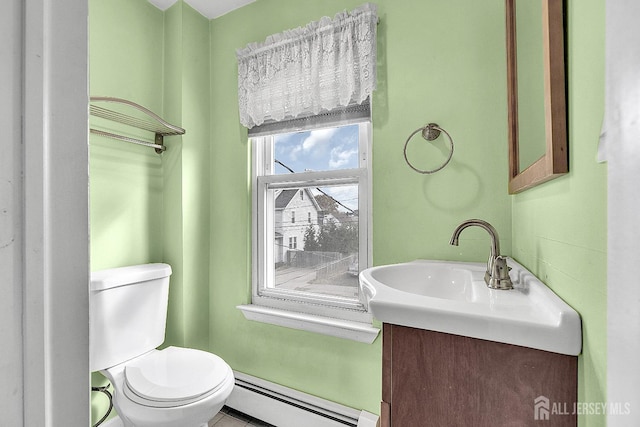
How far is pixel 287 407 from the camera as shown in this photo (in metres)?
1.59

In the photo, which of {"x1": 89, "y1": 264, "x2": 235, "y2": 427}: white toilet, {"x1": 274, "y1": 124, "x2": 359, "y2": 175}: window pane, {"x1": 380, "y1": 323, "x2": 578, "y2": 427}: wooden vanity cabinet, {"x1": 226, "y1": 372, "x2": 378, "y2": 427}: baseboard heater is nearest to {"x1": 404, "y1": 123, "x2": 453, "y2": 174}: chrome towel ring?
{"x1": 274, "y1": 124, "x2": 359, "y2": 175}: window pane

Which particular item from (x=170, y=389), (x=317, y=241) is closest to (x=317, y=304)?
(x=317, y=241)

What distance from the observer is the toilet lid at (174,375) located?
118 cm

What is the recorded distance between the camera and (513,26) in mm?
1073

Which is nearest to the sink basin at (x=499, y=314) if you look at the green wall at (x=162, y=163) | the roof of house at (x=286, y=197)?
the roof of house at (x=286, y=197)

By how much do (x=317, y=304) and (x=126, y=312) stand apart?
0.93 metres

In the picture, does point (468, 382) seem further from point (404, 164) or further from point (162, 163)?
point (162, 163)

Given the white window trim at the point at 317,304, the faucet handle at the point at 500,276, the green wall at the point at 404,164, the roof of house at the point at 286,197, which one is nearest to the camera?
the faucet handle at the point at 500,276

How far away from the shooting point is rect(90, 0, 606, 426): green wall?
1239mm

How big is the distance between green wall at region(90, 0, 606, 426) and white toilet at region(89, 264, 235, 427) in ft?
0.59

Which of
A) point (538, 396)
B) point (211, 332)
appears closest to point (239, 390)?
point (211, 332)

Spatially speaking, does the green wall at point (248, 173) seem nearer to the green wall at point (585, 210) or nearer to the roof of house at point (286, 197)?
the green wall at point (585, 210)

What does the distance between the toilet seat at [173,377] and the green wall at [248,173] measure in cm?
36

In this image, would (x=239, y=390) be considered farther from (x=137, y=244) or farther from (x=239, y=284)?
(x=137, y=244)
